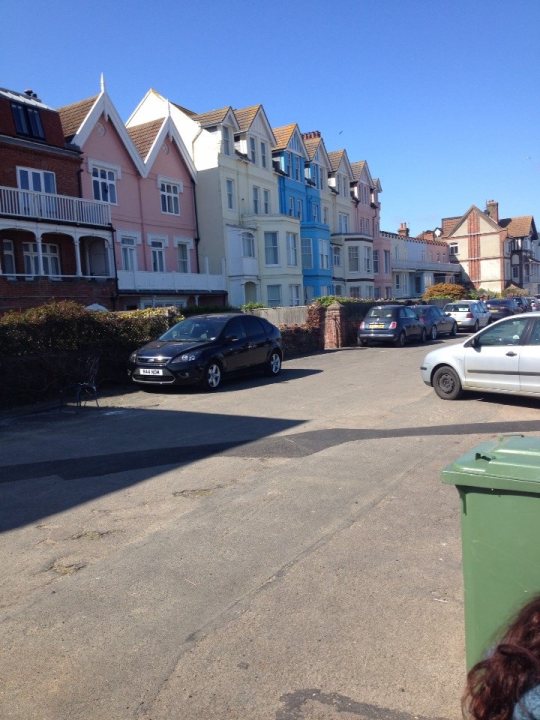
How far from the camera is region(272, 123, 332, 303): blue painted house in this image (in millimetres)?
42156

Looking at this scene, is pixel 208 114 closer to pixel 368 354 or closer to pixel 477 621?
pixel 368 354

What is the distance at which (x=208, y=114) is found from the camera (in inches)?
1428

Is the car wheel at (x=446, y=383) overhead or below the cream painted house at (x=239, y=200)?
below

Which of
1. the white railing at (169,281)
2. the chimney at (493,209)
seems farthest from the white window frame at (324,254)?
the chimney at (493,209)

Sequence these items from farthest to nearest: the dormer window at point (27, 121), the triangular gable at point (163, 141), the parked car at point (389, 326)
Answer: the triangular gable at point (163, 141)
the dormer window at point (27, 121)
the parked car at point (389, 326)

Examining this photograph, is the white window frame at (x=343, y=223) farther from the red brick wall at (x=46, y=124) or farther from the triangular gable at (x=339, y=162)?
the red brick wall at (x=46, y=124)

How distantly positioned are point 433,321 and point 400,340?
4.39 m

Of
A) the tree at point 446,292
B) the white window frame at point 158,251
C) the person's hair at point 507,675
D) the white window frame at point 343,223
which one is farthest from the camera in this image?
the tree at point 446,292

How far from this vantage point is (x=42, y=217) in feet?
81.3

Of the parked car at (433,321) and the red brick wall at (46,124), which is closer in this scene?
the red brick wall at (46,124)

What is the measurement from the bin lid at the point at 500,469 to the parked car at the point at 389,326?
22.6 meters

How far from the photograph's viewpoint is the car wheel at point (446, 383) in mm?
11523

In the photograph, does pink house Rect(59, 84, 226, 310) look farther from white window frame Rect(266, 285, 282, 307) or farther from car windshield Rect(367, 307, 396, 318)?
car windshield Rect(367, 307, 396, 318)

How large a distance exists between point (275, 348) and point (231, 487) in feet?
32.5
